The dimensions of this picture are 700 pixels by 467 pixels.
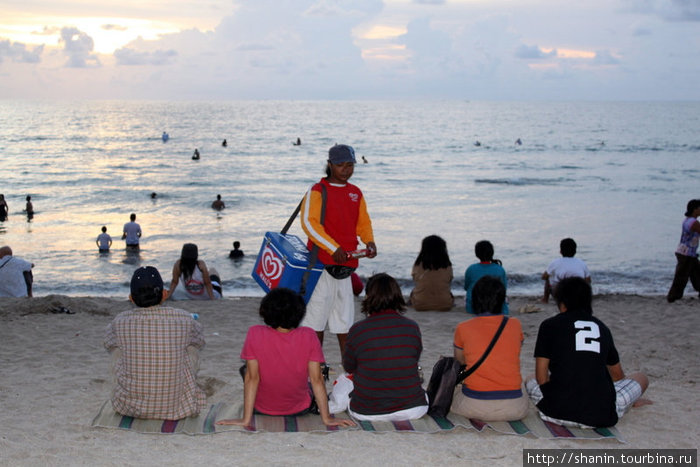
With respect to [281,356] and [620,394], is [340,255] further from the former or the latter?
[620,394]

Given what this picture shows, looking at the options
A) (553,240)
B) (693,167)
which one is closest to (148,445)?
(553,240)

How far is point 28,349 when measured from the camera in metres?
7.02

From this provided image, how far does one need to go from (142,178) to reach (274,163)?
11029 mm

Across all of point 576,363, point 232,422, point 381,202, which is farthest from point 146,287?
point 381,202

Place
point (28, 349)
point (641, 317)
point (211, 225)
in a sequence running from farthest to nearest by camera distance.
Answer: point (211, 225)
point (641, 317)
point (28, 349)

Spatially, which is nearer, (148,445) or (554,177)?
(148,445)

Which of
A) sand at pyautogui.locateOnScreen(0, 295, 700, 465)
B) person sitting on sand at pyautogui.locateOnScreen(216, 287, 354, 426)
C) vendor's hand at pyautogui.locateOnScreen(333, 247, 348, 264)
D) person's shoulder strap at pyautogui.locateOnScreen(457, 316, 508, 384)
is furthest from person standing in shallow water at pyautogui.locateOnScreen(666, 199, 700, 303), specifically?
person sitting on sand at pyautogui.locateOnScreen(216, 287, 354, 426)

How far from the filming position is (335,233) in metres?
5.56

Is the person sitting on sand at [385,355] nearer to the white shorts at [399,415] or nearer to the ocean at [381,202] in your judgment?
the white shorts at [399,415]

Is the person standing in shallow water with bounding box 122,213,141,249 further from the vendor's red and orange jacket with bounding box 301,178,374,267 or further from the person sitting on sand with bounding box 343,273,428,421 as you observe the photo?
the person sitting on sand with bounding box 343,273,428,421

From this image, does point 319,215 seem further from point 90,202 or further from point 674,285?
point 90,202

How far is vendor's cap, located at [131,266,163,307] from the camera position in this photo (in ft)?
14.5

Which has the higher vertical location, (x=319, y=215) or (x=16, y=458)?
(x=319, y=215)

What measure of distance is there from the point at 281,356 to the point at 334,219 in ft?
4.63
